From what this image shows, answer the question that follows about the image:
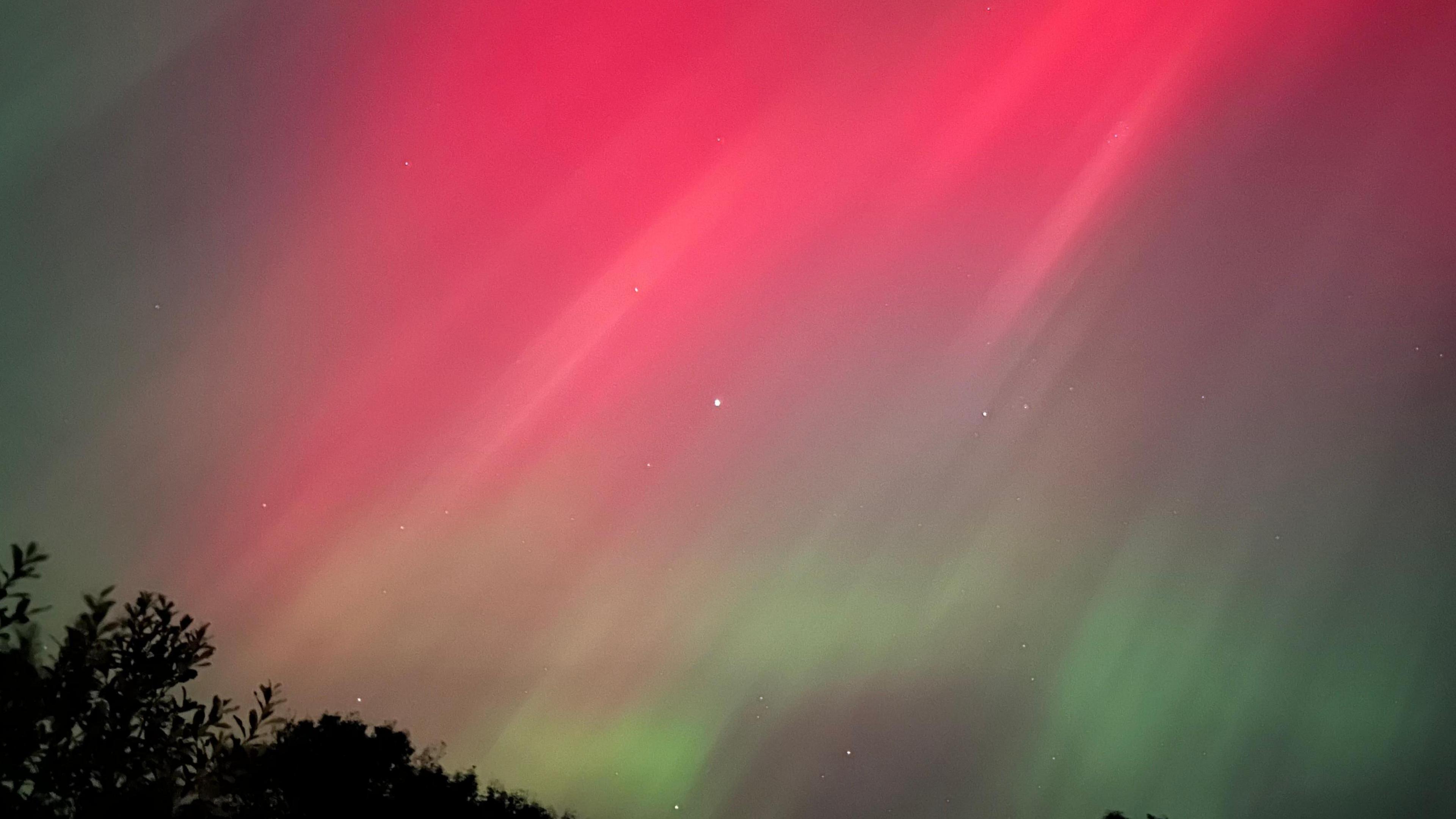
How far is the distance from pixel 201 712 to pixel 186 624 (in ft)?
2.18

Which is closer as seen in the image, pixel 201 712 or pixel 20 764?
pixel 20 764

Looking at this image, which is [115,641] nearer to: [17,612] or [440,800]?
[17,612]

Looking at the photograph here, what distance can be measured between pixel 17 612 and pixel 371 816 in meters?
25.7

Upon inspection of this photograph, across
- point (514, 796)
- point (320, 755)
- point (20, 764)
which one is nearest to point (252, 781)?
point (20, 764)

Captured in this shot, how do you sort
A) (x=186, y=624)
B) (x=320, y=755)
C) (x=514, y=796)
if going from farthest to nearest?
(x=514, y=796) < (x=320, y=755) < (x=186, y=624)

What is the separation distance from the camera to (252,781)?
23.2 ft

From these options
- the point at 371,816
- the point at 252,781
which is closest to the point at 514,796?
the point at 371,816

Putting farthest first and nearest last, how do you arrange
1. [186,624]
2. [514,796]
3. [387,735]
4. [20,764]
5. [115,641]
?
[514,796]
[387,735]
[186,624]
[115,641]
[20,764]

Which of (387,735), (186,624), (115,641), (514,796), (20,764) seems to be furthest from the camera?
(514,796)

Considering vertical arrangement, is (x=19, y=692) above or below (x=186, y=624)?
below

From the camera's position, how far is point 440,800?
100 ft

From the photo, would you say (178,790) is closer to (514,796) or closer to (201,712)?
(201,712)

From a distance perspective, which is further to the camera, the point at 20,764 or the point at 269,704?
the point at 269,704

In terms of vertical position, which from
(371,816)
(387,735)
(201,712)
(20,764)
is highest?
(201,712)
